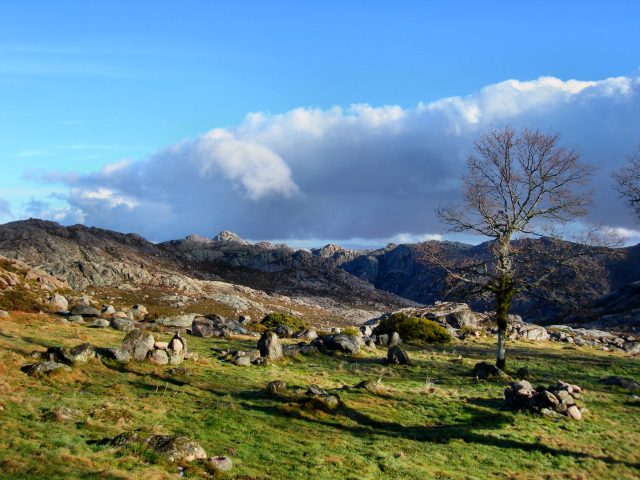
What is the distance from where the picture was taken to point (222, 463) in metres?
11.1

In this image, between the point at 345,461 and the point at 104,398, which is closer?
the point at 345,461

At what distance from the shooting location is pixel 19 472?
9039 mm

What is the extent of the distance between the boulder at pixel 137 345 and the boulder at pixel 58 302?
2661 cm

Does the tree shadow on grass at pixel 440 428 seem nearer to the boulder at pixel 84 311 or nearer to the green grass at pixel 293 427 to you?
the green grass at pixel 293 427

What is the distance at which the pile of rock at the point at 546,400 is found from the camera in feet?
60.7

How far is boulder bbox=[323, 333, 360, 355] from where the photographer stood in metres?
35.0

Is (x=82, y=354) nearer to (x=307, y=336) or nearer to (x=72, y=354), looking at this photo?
(x=72, y=354)

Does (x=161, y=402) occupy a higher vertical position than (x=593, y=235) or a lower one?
lower

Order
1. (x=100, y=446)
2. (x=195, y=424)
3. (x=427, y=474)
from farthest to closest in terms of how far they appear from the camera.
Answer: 1. (x=195, y=424)
2. (x=427, y=474)
3. (x=100, y=446)

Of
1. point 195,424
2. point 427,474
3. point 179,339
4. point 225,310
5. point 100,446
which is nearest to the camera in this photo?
point 100,446

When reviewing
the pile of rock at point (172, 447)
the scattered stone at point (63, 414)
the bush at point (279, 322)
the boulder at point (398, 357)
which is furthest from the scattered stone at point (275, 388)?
the bush at point (279, 322)

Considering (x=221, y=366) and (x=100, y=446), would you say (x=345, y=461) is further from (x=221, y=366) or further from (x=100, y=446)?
(x=221, y=366)

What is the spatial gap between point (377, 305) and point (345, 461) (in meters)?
121

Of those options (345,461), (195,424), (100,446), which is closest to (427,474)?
(345,461)
